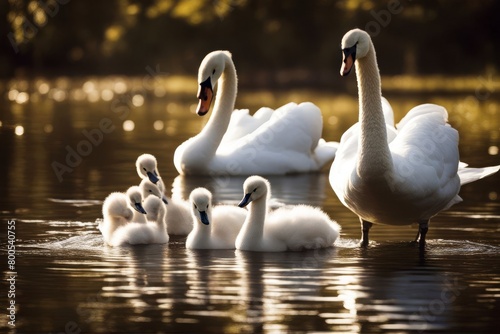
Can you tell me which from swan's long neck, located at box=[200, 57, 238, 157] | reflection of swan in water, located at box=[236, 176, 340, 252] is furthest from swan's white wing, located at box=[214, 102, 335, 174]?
reflection of swan in water, located at box=[236, 176, 340, 252]

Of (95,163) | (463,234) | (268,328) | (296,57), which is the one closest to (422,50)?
(296,57)

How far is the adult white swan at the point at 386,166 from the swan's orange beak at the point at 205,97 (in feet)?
8.53

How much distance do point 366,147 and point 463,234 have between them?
6.00 ft

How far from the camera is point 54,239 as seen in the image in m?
11.5

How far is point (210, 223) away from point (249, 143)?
21.7 feet

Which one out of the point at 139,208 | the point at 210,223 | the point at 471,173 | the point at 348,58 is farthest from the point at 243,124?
the point at 348,58

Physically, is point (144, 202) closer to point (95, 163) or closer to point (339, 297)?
point (339, 297)

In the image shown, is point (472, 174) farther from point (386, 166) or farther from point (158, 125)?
point (158, 125)

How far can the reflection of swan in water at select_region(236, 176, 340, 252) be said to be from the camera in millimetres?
10797

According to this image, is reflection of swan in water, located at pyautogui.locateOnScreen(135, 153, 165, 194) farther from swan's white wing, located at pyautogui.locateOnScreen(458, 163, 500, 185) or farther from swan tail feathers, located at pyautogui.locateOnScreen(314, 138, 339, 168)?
swan tail feathers, located at pyautogui.locateOnScreen(314, 138, 339, 168)

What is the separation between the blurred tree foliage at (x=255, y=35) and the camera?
2451 inches

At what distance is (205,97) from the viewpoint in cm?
1456

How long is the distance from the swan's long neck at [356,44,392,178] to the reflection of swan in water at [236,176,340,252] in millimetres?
618

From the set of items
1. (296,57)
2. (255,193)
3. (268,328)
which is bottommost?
(268,328)
